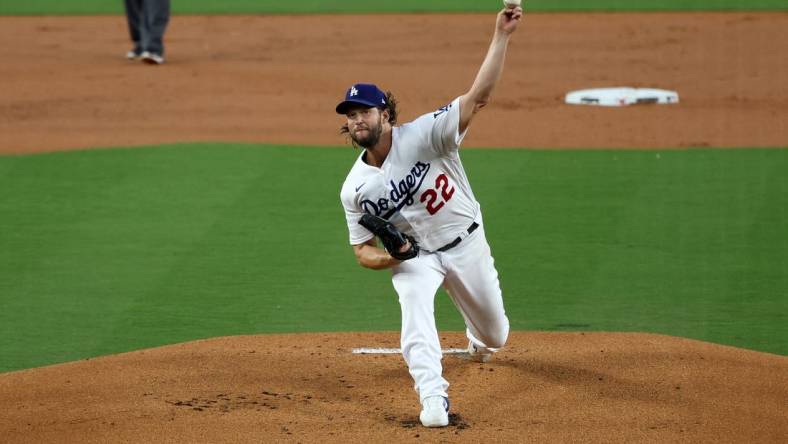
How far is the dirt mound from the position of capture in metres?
6.67

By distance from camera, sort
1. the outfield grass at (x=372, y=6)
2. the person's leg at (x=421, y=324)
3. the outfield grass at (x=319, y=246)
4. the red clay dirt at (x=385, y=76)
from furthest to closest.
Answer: the outfield grass at (x=372, y=6) < the red clay dirt at (x=385, y=76) < the outfield grass at (x=319, y=246) < the person's leg at (x=421, y=324)

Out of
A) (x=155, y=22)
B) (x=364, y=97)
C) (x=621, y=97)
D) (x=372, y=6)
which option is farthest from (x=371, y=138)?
(x=372, y=6)

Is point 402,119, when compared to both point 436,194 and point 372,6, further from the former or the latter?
point 372,6

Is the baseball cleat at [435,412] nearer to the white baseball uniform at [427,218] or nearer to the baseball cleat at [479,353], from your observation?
the white baseball uniform at [427,218]

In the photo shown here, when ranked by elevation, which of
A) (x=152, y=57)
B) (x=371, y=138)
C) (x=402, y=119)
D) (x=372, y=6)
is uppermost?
(x=372, y=6)

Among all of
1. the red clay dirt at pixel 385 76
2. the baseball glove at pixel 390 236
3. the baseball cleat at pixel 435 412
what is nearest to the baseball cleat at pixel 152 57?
the red clay dirt at pixel 385 76

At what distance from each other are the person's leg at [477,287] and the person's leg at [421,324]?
14cm

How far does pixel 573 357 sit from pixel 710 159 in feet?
19.6

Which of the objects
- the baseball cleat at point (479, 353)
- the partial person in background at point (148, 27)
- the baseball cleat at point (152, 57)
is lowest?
the baseball cleat at point (479, 353)

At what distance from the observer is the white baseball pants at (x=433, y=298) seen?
6840 millimetres

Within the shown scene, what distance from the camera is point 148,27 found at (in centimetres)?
1852

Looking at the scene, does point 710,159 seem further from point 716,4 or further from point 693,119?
point 716,4

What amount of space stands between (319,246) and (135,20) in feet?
29.8

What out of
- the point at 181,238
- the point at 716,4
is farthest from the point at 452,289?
the point at 716,4
